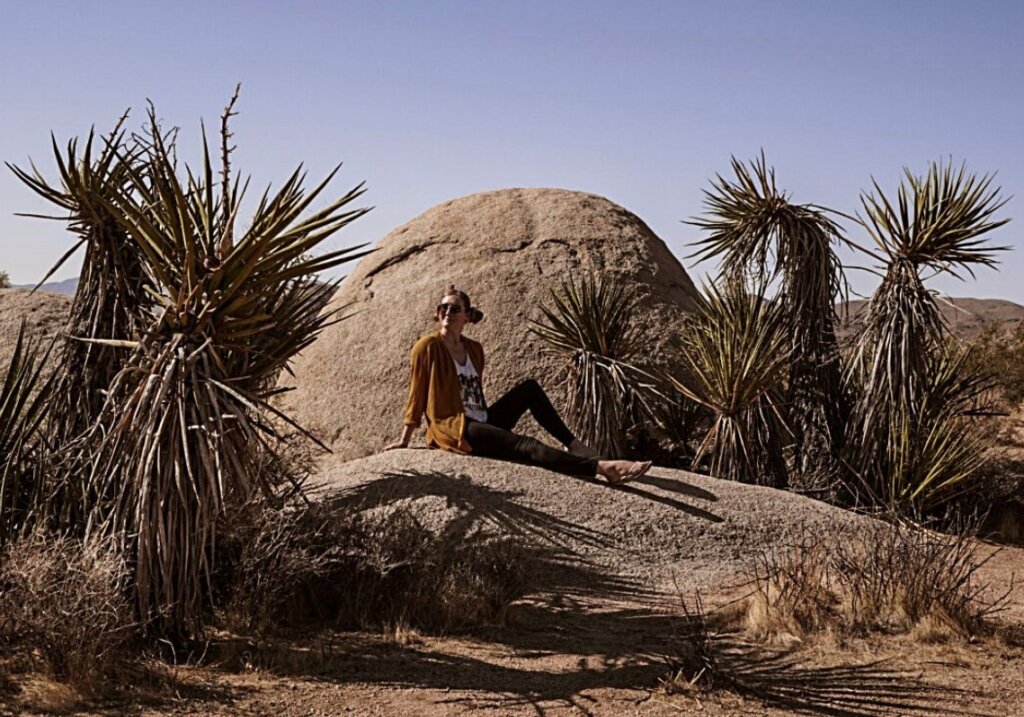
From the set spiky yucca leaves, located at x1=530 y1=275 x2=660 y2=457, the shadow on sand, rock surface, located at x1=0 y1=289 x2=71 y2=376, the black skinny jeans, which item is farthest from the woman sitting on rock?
rock surface, located at x1=0 y1=289 x2=71 y2=376

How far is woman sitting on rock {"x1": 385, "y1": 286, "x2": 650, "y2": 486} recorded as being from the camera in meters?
7.85

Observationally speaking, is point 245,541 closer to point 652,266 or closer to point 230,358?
point 230,358

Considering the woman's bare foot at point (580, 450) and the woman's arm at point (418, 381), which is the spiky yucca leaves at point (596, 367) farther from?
the woman's arm at point (418, 381)

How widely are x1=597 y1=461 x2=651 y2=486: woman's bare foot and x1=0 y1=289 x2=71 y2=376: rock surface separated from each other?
5.23m

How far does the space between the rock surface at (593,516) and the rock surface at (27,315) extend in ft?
11.9

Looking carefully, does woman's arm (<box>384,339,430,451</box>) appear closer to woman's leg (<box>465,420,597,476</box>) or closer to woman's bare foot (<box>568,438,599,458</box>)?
woman's leg (<box>465,420,597,476</box>)

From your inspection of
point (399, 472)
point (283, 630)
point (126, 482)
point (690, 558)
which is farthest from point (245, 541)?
point (690, 558)

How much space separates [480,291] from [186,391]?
244 inches

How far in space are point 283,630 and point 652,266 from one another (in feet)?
22.7

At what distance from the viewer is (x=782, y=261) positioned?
33.0ft

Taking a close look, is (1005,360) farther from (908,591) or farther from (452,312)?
(908,591)

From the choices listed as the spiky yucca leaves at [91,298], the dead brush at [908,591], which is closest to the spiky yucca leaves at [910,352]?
the dead brush at [908,591]

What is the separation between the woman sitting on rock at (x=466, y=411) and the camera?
785 centimetres

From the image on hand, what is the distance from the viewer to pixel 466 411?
26.7 ft
